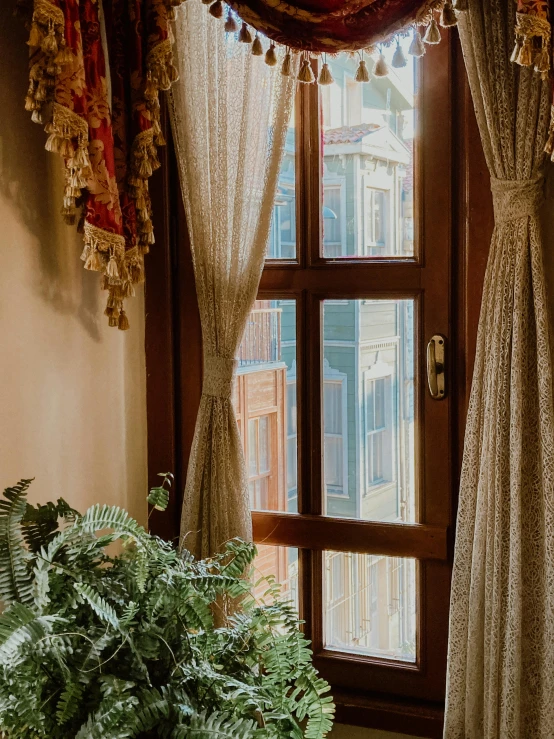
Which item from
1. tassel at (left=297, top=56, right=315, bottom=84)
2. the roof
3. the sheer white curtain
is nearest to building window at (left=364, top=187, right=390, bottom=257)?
the roof

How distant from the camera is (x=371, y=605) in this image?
199cm

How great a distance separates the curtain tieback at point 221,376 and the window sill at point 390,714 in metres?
0.77

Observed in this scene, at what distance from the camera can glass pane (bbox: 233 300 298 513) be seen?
6.61 ft

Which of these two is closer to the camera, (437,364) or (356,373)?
(437,364)

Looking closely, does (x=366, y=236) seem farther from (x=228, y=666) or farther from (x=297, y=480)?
(x=228, y=666)

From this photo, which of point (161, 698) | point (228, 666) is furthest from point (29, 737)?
point (228, 666)

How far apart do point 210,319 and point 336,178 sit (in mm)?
444

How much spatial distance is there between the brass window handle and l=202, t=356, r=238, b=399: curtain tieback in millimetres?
449

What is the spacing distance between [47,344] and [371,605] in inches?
38.4

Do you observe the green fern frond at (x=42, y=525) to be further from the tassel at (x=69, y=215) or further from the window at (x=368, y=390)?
the window at (x=368, y=390)

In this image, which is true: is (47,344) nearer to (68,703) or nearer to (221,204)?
(221,204)

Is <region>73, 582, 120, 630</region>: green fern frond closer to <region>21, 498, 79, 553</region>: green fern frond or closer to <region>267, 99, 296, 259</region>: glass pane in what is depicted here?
<region>21, 498, 79, 553</region>: green fern frond

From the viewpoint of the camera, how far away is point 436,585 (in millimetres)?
1890

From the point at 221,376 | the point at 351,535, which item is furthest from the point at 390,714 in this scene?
the point at 221,376
